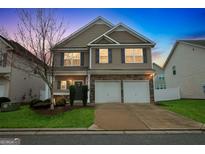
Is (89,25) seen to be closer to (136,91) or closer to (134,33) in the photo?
(134,33)

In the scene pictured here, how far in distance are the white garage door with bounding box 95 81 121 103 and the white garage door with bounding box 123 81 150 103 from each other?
599mm

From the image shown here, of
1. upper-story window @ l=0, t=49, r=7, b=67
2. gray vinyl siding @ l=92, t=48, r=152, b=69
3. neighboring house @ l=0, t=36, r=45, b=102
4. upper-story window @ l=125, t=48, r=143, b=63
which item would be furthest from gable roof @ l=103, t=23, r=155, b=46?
upper-story window @ l=0, t=49, r=7, b=67

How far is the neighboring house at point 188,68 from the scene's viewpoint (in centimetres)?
1712

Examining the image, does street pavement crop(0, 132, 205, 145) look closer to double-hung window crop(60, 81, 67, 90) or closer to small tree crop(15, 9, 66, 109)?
small tree crop(15, 9, 66, 109)

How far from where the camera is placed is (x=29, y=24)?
962 cm

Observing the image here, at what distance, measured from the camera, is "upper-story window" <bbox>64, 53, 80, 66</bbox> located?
1545cm

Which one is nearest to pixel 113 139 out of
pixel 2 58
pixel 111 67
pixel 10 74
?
pixel 111 67

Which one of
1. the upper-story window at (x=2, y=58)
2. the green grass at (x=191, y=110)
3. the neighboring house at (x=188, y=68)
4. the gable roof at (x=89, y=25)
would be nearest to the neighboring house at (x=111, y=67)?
the gable roof at (x=89, y=25)

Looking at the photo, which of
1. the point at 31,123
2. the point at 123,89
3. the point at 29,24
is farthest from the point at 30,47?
the point at 123,89

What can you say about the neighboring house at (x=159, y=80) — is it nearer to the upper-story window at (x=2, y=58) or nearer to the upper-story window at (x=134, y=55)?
the upper-story window at (x=134, y=55)

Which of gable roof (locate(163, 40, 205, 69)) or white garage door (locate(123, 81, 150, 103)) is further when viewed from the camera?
gable roof (locate(163, 40, 205, 69))

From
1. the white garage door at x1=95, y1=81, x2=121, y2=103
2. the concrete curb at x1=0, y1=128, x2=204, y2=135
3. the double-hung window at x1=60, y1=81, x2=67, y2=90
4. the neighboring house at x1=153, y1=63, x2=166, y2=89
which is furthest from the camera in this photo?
the neighboring house at x1=153, y1=63, x2=166, y2=89

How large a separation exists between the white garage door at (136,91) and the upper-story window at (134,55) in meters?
2.00

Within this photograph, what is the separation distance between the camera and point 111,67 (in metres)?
14.4
